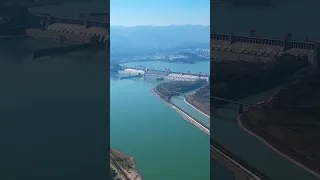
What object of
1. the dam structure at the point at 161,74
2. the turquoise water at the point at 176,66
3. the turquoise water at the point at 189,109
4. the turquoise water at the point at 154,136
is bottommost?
the turquoise water at the point at 154,136

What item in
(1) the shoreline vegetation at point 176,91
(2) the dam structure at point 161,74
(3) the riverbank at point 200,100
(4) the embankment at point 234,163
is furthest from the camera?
(2) the dam structure at point 161,74

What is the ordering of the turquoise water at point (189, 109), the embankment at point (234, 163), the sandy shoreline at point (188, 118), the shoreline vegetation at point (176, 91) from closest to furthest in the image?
the embankment at point (234, 163)
the turquoise water at point (189, 109)
the sandy shoreline at point (188, 118)
the shoreline vegetation at point (176, 91)

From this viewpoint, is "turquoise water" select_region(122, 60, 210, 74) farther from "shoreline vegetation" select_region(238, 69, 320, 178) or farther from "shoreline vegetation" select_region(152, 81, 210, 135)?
"shoreline vegetation" select_region(238, 69, 320, 178)
